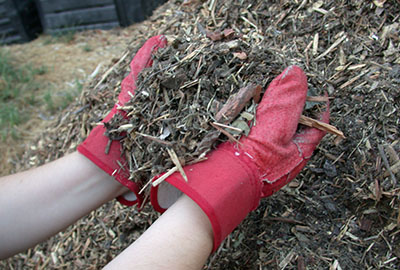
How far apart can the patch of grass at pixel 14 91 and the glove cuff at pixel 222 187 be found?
286cm

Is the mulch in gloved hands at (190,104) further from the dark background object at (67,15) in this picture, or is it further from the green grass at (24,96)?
the dark background object at (67,15)

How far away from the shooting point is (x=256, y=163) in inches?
52.1

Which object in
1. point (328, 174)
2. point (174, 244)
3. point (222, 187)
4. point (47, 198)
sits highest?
point (222, 187)

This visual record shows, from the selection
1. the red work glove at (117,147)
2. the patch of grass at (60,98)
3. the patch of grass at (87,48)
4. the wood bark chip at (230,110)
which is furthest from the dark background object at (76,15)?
the wood bark chip at (230,110)

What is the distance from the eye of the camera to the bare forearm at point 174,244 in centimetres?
116

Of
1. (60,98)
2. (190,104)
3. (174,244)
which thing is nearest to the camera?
(174,244)

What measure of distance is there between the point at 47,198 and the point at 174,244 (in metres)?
0.79

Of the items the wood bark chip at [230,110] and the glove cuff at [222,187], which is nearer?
the glove cuff at [222,187]

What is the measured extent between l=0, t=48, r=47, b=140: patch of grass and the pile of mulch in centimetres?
185

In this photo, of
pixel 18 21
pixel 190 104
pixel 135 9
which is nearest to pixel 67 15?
pixel 18 21

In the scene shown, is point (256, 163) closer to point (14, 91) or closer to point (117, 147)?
point (117, 147)

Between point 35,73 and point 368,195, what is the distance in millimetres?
4276

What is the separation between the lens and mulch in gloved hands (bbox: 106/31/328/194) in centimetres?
137

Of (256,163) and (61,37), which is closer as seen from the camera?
(256,163)
